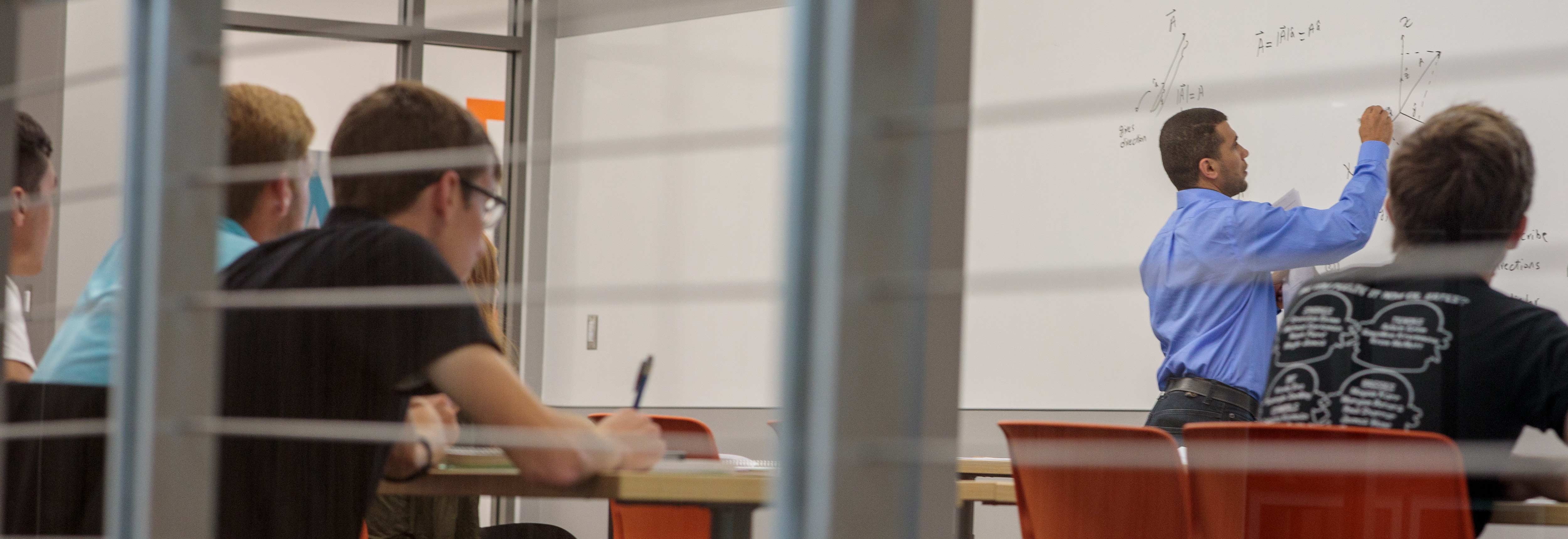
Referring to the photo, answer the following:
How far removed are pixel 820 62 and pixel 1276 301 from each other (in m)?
0.46

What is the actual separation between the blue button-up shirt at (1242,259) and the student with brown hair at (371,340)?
21.1 inches

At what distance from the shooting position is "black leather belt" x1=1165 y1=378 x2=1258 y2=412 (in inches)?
56.1

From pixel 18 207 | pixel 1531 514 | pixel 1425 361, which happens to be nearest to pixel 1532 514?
pixel 1531 514

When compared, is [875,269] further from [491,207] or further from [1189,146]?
[1189,146]

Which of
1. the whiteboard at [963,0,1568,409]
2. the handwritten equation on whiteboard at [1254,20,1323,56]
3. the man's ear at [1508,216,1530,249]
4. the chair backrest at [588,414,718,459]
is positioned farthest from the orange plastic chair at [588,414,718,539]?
the handwritten equation on whiteboard at [1254,20,1323,56]

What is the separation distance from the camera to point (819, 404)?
3.14ft

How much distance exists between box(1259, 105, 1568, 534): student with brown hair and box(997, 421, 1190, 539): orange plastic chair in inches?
19.9

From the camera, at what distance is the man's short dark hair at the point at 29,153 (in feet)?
5.87

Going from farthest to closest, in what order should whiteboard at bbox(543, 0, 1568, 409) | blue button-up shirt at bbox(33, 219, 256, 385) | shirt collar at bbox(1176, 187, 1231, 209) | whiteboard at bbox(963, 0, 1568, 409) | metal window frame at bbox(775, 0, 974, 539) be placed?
whiteboard at bbox(963, 0, 1568, 409)
shirt collar at bbox(1176, 187, 1231, 209)
blue button-up shirt at bbox(33, 219, 256, 385)
whiteboard at bbox(543, 0, 1568, 409)
metal window frame at bbox(775, 0, 974, 539)

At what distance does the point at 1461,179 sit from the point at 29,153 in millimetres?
1661

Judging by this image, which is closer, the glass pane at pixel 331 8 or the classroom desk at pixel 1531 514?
the classroom desk at pixel 1531 514

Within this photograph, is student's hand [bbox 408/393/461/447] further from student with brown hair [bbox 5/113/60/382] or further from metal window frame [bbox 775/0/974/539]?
student with brown hair [bbox 5/113/60/382]

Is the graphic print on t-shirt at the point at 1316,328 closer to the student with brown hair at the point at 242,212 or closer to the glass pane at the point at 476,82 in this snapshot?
the glass pane at the point at 476,82

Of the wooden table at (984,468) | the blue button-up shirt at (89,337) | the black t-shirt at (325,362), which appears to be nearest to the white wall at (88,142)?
the blue button-up shirt at (89,337)
